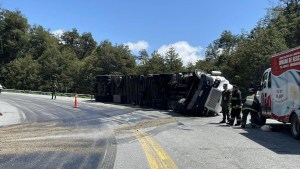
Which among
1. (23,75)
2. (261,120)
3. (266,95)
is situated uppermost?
(23,75)

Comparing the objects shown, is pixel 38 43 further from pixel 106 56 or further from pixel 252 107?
pixel 252 107

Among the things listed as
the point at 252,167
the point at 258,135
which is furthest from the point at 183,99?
the point at 252,167

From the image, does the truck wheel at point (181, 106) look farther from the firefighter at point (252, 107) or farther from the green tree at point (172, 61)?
the green tree at point (172, 61)

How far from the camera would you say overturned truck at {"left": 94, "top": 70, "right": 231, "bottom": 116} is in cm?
2150

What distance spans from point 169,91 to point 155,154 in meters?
16.2

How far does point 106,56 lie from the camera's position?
78688 mm

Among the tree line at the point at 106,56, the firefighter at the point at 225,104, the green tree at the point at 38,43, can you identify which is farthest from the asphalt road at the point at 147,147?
the green tree at the point at 38,43

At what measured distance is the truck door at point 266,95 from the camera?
15.9m

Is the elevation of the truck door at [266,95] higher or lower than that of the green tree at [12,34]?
lower

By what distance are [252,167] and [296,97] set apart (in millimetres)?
5278

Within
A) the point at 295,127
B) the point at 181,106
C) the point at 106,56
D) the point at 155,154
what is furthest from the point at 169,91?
Result: the point at 106,56

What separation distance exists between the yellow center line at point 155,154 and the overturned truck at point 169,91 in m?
8.73

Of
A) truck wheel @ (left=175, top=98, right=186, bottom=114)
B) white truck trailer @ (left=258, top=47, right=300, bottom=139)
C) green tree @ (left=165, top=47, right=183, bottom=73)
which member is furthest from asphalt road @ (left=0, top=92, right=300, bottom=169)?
green tree @ (left=165, top=47, right=183, bottom=73)

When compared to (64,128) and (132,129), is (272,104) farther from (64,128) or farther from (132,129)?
(64,128)
